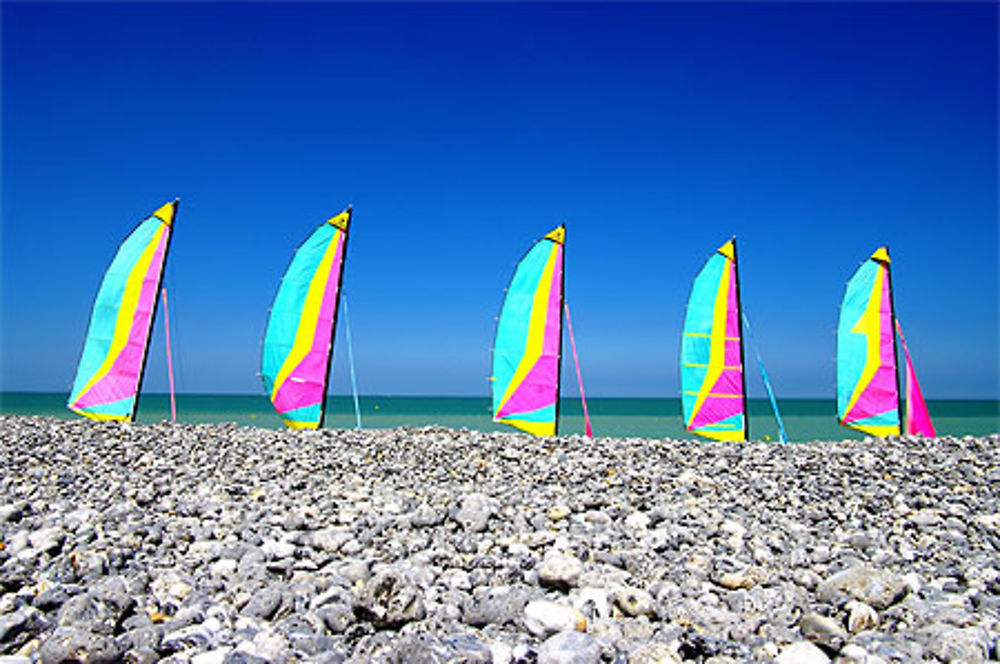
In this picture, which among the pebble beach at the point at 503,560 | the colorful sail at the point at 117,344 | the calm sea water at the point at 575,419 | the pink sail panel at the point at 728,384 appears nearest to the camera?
the pebble beach at the point at 503,560

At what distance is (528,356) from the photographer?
18.0 metres

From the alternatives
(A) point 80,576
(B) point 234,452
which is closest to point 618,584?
(A) point 80,576

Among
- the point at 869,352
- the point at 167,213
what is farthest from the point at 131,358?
the point at 869,352

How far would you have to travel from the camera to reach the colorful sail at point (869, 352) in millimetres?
19531

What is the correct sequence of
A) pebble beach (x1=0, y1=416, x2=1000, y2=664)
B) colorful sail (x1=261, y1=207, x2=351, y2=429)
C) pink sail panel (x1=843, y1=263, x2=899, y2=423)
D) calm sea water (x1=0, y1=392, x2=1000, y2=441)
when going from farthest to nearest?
calm sea water (x1=0, y1=392, x2=1000, y2=441) → pink sail panel (x1=843, y1=263, x2=899, y2=423) → colorful sail (x1=261, y1=207, x2=351, y2=429) → pebble beach (x1=0, y1=416, x2=1000, y2=664)

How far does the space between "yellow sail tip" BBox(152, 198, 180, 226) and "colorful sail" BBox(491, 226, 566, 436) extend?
9235mm

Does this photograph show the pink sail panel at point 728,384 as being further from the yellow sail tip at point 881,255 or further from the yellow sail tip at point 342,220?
the yellow sail tip at point 342,220

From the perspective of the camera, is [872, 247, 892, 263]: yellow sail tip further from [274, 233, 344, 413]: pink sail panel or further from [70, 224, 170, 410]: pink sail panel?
[70, 224, 170, 410]: pink sail panel

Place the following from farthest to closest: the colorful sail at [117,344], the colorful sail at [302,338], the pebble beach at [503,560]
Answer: the colorful sail at [117,344] < the colorful sail at [302,338] < the pebble beach at [503,560]

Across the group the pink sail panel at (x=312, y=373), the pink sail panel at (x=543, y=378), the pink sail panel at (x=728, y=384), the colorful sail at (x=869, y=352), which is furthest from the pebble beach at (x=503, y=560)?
the colorful sail at (x=869, y=352)

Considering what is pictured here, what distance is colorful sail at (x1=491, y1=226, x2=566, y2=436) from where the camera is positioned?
1803 centimetres

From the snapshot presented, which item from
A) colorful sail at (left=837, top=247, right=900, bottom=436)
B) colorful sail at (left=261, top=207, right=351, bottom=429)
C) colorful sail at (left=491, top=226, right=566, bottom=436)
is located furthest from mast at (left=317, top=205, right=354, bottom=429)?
colorful sail at (left=837, top=247, right=900, bottom=436)

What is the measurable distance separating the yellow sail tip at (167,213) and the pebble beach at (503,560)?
30.1 feet

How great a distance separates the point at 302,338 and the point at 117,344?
16.3 feet
